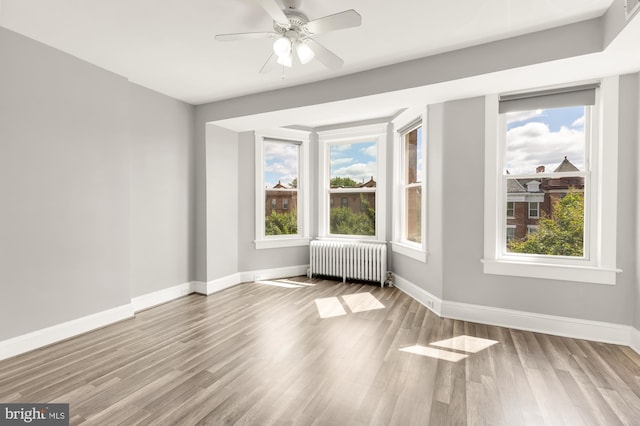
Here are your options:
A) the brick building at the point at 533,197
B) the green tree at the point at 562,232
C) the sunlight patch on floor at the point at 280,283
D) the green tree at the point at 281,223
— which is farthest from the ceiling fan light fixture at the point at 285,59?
the sunlight patch on floor at the point at 280,283

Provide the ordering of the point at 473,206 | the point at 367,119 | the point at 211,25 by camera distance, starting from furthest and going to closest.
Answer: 1. the point at 367,119
2. the point at 473,206
3. the point at 211,25

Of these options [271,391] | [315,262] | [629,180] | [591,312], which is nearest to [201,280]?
[315,262]

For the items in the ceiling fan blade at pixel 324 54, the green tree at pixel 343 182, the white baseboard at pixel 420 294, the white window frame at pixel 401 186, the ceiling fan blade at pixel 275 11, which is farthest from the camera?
the green tree at pixel 343 182

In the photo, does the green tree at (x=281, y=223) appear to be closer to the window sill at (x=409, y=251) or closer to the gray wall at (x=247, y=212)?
the gray wall at (x=247, y=212)

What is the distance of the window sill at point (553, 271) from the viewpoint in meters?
2.90

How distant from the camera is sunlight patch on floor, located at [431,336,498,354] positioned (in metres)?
2.79

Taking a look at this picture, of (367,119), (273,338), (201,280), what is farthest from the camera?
(367,119)

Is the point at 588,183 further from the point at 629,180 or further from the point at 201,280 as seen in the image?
the point at 201,280

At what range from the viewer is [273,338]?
300 cm

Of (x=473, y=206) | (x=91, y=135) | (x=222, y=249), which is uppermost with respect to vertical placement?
(x=91, y=135)

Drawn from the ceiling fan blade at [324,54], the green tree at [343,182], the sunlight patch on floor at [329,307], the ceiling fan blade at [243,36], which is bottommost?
the sunlight patch on floor at [329,307]

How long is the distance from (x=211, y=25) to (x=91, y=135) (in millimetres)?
1760

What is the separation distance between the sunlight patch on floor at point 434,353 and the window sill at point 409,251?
1.34 metres

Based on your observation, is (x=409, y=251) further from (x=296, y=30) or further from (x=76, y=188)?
(x=76, y=188)
